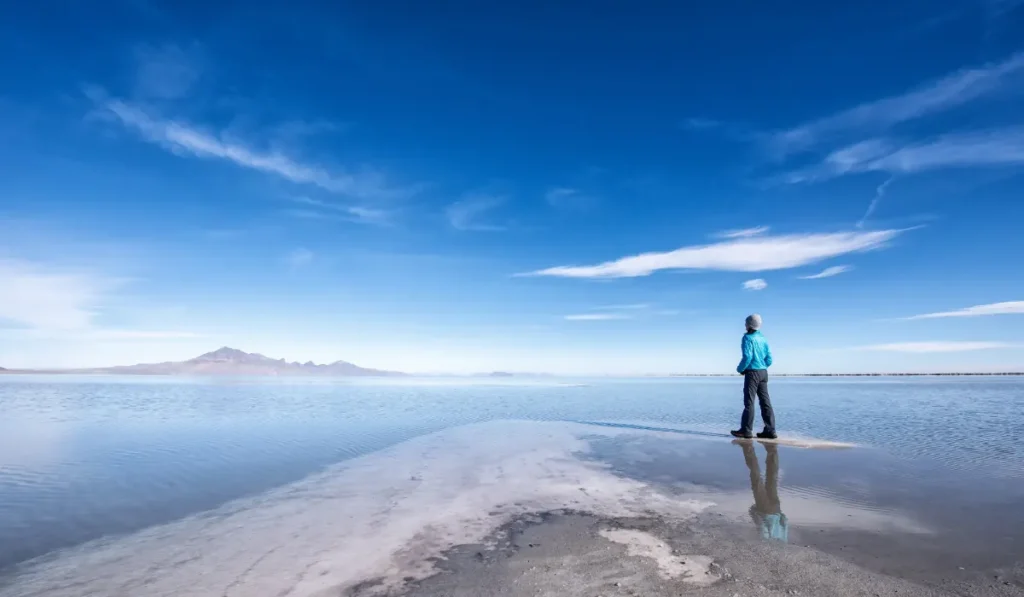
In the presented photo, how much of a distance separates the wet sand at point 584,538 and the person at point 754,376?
10.6ft

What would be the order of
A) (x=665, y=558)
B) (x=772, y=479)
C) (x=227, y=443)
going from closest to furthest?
1. (x=665, y=558)
2. (x=772, y=479)
3. (x=227, y=443)

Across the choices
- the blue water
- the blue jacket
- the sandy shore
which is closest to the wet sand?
the sandy shore

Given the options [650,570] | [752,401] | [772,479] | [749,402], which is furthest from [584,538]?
[752,401]

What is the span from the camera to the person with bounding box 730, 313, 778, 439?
13383mm

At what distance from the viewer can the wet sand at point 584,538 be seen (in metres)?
4.57

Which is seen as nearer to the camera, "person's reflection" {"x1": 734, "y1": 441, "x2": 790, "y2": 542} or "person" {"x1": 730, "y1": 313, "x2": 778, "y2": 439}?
"person's reflection" {"x1": 734, "y1": 441, "x2": 790, "y2": 542}

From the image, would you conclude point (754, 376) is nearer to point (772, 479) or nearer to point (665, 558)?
point (772, 479)

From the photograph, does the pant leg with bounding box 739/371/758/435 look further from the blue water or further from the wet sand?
the wet sand

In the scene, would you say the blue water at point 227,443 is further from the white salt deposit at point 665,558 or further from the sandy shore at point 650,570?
the white salt deposit at point 665,558

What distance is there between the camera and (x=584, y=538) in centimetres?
583

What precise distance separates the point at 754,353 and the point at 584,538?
1014 centimetres

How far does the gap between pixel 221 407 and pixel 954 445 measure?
27168mm

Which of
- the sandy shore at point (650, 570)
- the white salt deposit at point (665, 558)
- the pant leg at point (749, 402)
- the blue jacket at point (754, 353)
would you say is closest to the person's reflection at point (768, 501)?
the sandy shore at point (650, 570)

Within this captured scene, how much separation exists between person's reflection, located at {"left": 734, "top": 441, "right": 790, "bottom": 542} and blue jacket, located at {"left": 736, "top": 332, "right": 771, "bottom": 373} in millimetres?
3017
